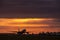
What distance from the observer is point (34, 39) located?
109 ft

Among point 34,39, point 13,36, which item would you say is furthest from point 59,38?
point 13,36

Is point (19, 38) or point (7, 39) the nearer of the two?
point (19, 38)

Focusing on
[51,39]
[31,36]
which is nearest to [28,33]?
[31,36]

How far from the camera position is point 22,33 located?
3316cm

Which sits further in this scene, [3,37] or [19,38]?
[3,37]

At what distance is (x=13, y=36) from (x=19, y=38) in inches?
74.6

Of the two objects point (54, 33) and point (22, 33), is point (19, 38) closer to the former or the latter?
point (22, 33)

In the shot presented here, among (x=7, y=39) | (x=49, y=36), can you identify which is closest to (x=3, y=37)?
(x=7, y=39)

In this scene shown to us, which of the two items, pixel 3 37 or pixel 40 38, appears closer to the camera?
pixel 40 38

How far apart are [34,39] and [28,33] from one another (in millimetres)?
1018

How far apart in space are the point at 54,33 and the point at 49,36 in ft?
4.05

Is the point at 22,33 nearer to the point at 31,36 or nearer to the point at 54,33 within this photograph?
the point at 31,36

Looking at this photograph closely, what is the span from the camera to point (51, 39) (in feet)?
109

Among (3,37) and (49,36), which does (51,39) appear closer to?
(49,36)
